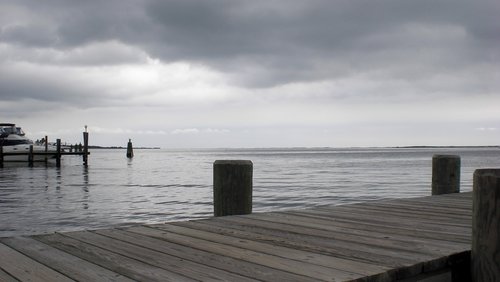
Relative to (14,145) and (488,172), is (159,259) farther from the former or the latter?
(14,145)

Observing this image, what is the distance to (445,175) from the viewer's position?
866 centimetres

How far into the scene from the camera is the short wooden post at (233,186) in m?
5.92

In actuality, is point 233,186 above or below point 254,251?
above

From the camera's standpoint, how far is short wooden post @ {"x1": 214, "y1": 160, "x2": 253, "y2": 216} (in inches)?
233

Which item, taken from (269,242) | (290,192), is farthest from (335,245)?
(290,192)

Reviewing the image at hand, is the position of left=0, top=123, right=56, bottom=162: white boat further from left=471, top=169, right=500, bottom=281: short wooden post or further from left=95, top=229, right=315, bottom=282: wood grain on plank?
left=471, top=169, right=500, bottom=281: short wooden post

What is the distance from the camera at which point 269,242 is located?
3.95m

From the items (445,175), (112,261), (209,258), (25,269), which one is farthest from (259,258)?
(445,175)

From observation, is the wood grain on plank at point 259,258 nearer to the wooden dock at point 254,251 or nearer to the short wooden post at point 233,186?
the wooden dock at point 254,251

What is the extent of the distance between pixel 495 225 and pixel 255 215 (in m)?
2.78

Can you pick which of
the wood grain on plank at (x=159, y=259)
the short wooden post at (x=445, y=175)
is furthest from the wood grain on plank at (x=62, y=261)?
the short wooden post at (x=445, y=175)

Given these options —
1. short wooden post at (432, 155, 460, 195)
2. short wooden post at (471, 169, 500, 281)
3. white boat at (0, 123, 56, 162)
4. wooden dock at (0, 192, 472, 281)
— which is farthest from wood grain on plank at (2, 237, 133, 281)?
white boat at (0, 123, 56, 162)

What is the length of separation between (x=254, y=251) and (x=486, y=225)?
1.65m

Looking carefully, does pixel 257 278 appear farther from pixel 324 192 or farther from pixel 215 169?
pixel 324 192
